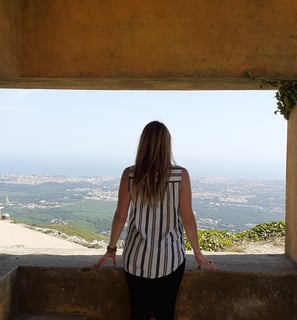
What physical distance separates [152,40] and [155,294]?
2.16 metres

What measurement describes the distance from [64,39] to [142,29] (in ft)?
2.33

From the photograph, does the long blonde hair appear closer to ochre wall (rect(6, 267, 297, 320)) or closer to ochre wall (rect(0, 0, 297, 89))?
ochre wall (rect(0, 0, 297, 89))

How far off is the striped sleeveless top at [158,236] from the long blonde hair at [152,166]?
62 mm

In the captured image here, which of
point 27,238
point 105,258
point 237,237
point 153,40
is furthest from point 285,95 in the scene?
point 27,238

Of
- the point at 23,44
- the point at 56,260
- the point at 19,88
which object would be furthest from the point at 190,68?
the point at 56,260

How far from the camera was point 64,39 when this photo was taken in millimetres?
3643

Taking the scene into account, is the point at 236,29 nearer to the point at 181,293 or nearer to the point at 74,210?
the point at 181,293

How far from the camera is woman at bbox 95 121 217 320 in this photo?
2.69 metres

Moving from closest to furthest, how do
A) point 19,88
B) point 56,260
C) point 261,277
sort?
point 261,277 < point 56,260 < point 19,88

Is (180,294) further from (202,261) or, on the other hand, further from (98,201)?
(98,201)

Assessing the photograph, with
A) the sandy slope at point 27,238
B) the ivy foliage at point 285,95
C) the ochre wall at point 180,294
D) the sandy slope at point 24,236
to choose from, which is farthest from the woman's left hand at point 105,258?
the sandy slope at point 24,236

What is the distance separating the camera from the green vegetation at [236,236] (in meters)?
6.86

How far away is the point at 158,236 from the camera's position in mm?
2775

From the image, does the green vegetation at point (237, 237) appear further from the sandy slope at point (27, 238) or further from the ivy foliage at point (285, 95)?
the sandy slope at point (27, 238)
